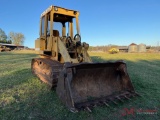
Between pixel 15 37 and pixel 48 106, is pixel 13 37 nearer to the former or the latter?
pixel 15 37

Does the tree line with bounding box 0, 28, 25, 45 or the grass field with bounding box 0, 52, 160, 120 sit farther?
the tree line with bounding box 0, 28, 25, 45

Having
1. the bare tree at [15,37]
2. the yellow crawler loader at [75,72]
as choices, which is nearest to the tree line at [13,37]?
the bare tree at [15,37]

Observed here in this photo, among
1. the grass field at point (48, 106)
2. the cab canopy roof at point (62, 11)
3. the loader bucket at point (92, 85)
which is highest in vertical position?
the cab canopy roof at point (62, 11)

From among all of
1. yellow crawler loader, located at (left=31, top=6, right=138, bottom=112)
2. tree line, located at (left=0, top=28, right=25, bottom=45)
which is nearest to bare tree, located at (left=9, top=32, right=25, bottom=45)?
tree line, located at (left=0, top=28, right=25, bottom=45)

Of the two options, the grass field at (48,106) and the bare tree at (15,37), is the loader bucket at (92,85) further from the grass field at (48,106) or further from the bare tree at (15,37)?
the bare tree at (15,37)

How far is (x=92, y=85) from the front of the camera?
4090mm

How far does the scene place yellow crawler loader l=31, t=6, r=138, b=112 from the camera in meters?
3.52

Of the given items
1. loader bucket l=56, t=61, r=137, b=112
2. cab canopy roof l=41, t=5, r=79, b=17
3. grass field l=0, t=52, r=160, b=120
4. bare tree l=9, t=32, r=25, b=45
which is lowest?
grass field l=0, t=52, r=160, b=120

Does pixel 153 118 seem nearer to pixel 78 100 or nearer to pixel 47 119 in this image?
pixel 78 100

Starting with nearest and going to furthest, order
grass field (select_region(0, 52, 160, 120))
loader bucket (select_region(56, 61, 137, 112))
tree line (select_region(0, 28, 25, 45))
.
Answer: grass field (select_region(0, 52, 160, 120))
loader bucket (select_region(56, 61, 137, 112))
tree line (select_region(0, 28, 25, 45))

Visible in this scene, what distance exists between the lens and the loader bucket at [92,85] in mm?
3438

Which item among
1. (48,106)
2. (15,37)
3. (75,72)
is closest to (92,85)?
(75,72)

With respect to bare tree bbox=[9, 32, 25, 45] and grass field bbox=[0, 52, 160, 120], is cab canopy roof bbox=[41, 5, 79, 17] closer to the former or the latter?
grass field bbox=[0, 52, 160, 120]

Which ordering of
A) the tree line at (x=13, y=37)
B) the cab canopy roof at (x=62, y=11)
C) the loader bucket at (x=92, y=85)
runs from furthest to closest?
the tree line at (x=13, y=37), the cab canopy roof at (x=62, y=11), the loader bucket at (x=92, y=85)
